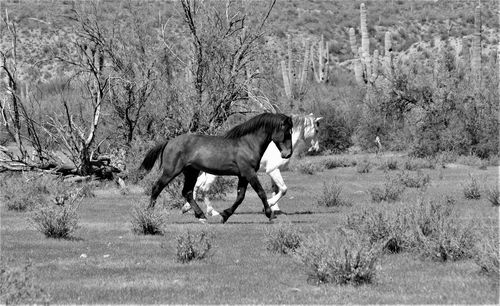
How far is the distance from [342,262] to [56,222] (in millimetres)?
7045

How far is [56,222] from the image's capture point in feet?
49.2

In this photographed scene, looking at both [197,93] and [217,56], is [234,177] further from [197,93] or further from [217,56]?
[217,56]

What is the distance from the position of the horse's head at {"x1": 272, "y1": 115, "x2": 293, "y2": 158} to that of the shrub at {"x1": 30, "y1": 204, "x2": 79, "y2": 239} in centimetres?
467

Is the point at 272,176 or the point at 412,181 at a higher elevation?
the point at 272,176

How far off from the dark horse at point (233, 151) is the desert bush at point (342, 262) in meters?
7.08

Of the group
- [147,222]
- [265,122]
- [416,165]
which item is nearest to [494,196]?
[265,122]

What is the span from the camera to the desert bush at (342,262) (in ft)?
31.7

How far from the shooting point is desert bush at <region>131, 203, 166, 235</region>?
608 inches

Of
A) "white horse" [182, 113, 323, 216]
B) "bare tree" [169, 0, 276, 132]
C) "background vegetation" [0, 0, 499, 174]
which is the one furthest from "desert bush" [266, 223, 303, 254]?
"bare tree" [169, 0, 276, 132]

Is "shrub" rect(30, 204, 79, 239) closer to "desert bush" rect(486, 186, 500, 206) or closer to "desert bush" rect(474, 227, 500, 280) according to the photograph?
"desert bush" rect(474, 227, 500, 280)

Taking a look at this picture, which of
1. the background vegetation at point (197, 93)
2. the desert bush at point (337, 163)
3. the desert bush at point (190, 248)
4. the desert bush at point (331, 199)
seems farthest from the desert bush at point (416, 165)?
the desert bush at point (190, 248)

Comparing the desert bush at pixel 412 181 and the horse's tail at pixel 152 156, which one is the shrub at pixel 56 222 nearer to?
the horse's tail at pixel 152 156

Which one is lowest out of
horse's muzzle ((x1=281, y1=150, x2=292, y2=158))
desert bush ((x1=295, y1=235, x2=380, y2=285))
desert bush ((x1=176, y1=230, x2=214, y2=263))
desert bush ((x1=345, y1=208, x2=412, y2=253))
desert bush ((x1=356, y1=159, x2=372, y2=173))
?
desert bush ((x1=356, y1=159, x2=372, y2=173))

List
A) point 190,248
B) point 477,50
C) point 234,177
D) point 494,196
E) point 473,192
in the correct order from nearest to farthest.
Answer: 1. point 190,248
2. point 494,196
3. point 473,192
4. point 234,177
5. point 477,50
